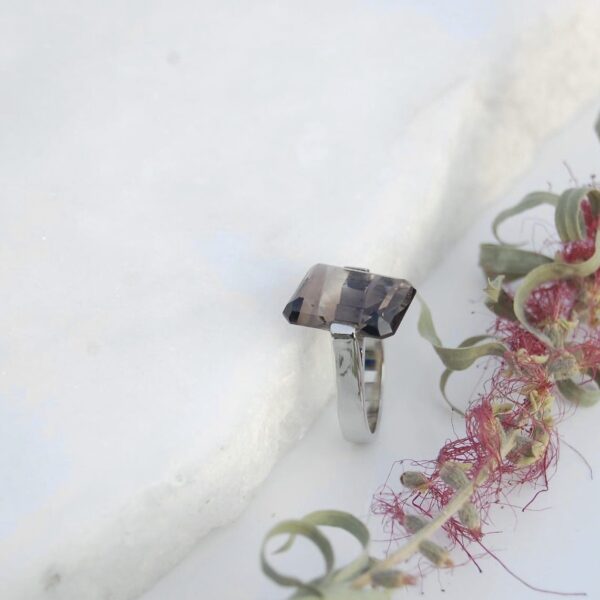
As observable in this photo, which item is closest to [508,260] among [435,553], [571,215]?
[571,215]

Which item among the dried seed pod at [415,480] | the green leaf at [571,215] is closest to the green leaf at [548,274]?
the green leaf at [571,215]

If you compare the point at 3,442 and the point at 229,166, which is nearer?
the point at 3,442

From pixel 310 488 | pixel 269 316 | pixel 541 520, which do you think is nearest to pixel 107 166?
pixel 269 316

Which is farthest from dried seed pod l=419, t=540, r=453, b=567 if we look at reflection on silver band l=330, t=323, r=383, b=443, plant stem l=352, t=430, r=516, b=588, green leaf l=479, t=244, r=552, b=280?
green leaf l=479, t=244, r=552, b=280

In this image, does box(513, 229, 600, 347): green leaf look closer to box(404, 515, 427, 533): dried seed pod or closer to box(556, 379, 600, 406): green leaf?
box(556, 379, 600, 406): green leaf

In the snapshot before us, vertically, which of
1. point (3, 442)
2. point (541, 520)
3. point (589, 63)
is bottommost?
point (541, 520)

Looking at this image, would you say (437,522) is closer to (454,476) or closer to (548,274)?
(454,476)

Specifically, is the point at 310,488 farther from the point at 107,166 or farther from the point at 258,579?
the point at 107,166

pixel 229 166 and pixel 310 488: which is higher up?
pixel 229 166
